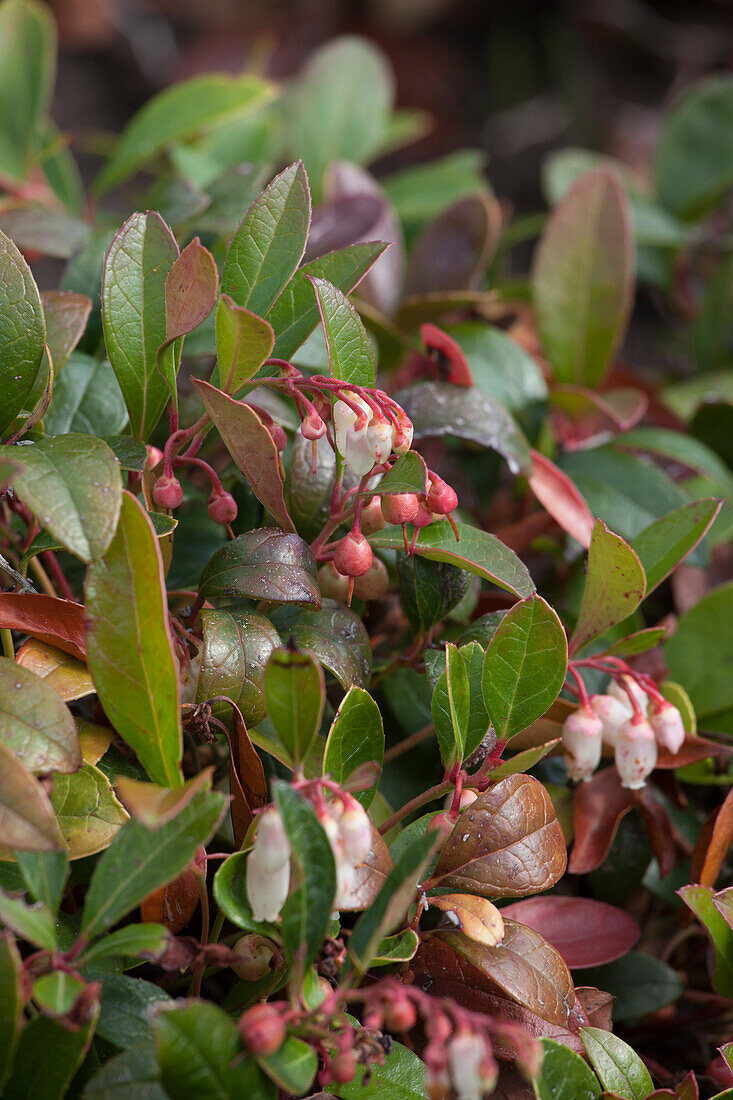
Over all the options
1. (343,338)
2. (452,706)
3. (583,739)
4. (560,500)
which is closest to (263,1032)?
(452,706)

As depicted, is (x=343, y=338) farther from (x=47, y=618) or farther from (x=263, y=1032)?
(x=263, y=1032)

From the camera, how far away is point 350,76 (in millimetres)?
1625

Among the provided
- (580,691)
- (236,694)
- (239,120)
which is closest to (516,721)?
(580,691)

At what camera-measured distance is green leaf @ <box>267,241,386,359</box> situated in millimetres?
774

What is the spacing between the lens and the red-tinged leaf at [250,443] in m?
0.66

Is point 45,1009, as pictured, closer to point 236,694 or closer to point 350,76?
point 236,694

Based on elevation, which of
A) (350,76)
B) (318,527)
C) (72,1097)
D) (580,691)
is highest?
(350,76)

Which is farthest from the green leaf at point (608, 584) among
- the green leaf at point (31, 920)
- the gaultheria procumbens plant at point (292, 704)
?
the green leaf at point (31, 920)

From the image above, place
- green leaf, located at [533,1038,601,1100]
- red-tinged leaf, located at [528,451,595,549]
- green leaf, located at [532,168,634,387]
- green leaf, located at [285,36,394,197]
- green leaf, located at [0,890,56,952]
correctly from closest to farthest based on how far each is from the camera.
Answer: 1. green leaf, located at [0,890,56,952]
2. green leaf, located at [533,1038,601,1100]
3. red-tinged leaf, located at [528,451,595,549]
4. green leaf, located at [532,168,634,387]
5. green leaf, located at [285,36,394,197]

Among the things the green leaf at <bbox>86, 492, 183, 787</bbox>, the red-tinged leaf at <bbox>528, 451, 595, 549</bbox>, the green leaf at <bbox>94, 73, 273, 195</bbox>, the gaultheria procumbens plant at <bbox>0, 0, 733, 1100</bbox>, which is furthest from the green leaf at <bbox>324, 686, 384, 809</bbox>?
the green leaf at <bbox>94, 73, 273, 195</bbox>

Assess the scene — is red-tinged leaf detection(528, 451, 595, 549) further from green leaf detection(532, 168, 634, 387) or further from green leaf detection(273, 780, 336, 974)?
green leaf detection(273, 780, 336, 974)

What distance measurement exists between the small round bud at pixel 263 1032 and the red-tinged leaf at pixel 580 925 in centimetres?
31

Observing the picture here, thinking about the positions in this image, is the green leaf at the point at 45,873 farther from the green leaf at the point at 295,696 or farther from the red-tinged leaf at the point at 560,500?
the red-tinged leaf at the point at 560,500

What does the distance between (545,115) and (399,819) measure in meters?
2.65
